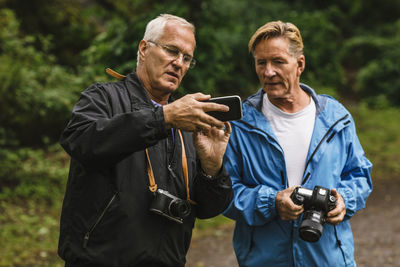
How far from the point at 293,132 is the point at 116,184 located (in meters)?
1.24

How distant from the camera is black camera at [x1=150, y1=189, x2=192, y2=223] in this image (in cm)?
212

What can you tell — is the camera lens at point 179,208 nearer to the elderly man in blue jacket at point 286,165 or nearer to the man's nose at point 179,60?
the elderly man in blue jacket at point 286,165

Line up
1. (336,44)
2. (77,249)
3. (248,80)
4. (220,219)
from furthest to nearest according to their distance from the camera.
Result: (336,44) < (248,80) < (220,219) < (77,249)

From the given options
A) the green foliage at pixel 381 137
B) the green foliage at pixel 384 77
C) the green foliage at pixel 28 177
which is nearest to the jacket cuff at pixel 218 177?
the green foliage at pixel 28 177

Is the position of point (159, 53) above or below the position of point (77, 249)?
above

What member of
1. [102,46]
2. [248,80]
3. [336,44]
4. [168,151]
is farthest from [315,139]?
[336,44]

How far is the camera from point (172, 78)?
8.05ft

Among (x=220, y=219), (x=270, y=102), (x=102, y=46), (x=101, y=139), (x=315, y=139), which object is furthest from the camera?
(x=220, y=219)

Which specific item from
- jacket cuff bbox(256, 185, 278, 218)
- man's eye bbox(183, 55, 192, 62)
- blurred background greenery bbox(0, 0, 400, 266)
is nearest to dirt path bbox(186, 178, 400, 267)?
blurred background greenery bbox(0, 0, 400, 266)

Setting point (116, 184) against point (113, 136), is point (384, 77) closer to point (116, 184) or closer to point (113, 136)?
point (116, 184)

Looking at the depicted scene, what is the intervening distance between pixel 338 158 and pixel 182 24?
1.26m

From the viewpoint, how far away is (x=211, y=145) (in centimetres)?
231

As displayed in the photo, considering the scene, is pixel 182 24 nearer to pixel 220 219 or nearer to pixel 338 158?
pixel 338 158

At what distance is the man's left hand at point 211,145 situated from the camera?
229 cm
